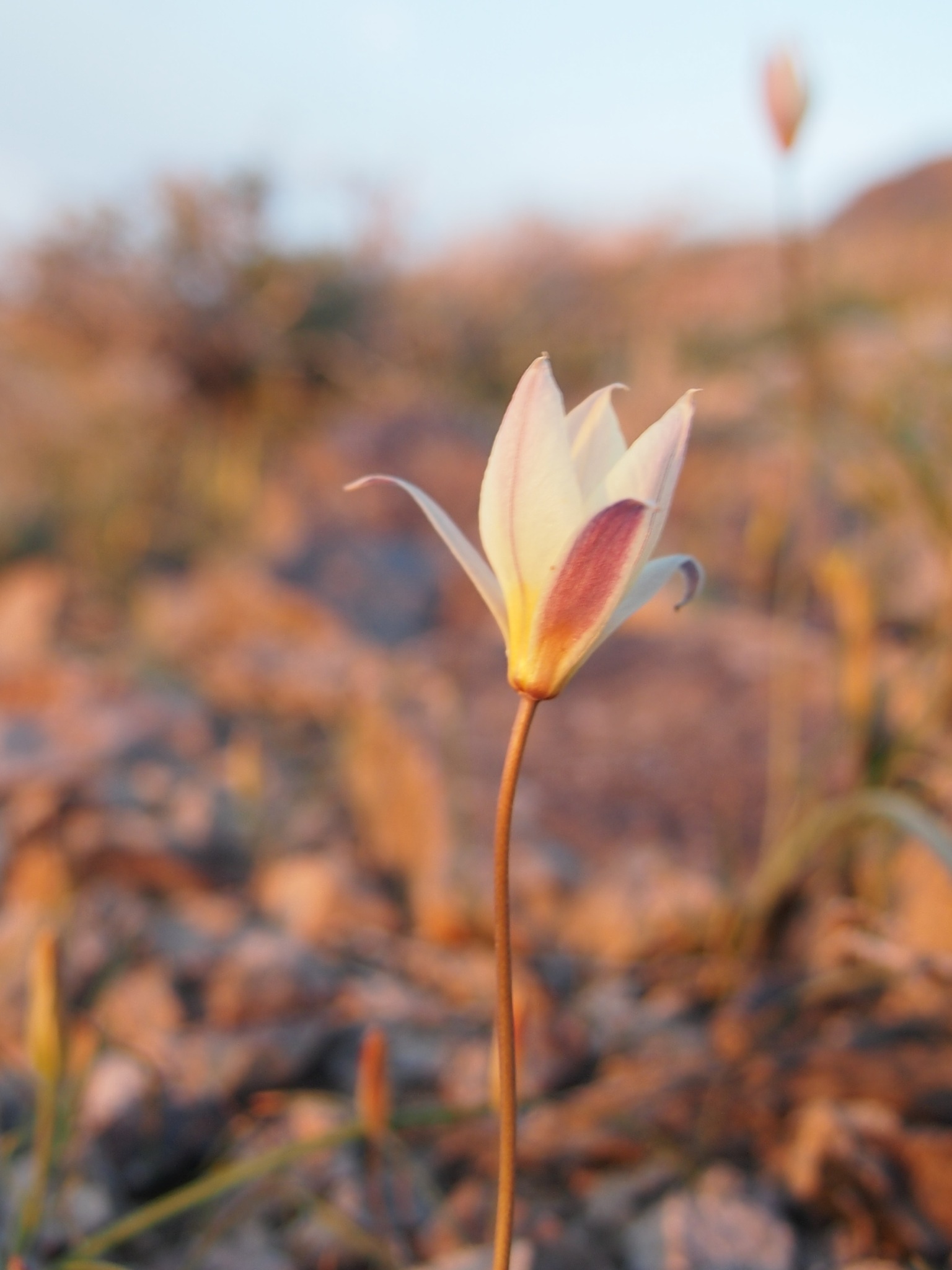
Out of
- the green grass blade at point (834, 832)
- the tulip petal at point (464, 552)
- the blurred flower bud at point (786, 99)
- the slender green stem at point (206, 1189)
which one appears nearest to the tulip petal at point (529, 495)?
the tulip petal at point (464, 552)

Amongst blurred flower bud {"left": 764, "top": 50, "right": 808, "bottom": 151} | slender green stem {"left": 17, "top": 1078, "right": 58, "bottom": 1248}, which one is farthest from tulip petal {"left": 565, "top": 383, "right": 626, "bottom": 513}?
blurred flower bud {"left": 764, "top": 50, "right": 808, "bottom": 151}

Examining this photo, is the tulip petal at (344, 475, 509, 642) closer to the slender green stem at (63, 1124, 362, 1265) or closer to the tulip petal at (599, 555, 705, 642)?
the tulip petal at (599, 555, 705, 642)

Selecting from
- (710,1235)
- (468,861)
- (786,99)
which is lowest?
(710,1235)

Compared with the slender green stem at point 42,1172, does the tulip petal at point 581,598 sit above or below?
above

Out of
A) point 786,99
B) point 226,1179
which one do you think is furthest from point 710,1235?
point 786,99

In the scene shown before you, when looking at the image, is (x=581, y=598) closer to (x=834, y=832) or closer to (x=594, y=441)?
(x=594, y=441)

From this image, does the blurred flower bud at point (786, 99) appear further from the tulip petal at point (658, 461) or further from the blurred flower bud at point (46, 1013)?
the blurred flower bud at point (46, 1013)
